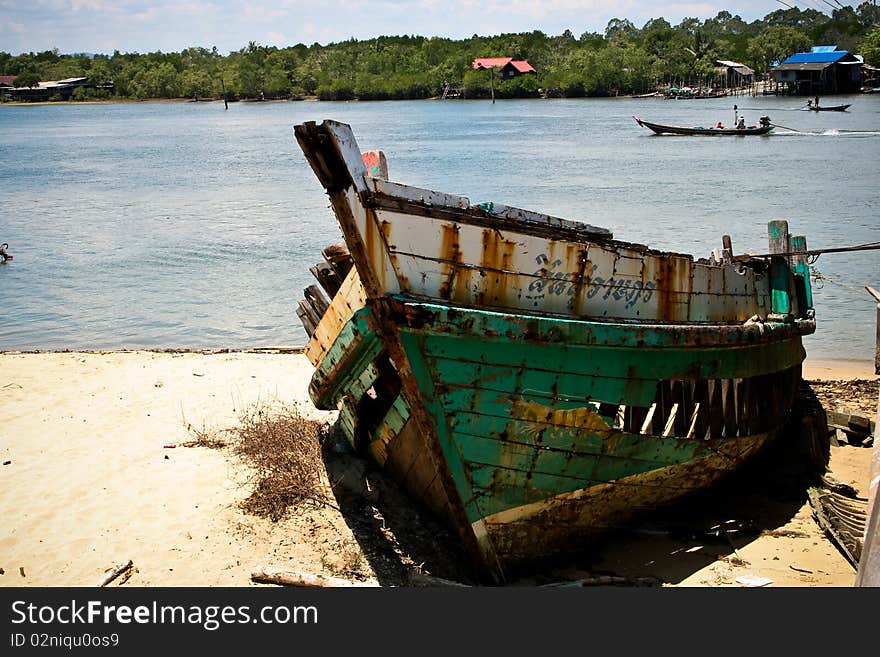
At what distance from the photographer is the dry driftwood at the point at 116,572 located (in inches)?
230

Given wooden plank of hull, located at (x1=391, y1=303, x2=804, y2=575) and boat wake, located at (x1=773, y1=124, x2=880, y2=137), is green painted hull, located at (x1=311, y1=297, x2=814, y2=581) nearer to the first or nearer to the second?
wooden plank of hull, located at (x1=391, y1=303, x2=804, y2=575)

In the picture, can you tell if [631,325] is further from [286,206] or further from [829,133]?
[829,133]

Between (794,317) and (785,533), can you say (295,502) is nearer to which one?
(785,533)

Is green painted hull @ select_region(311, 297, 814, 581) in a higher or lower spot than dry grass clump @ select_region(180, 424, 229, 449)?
higher

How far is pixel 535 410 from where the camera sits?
5.68m

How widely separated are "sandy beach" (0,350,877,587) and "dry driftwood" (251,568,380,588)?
0.39ft

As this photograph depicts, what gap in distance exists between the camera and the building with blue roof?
73.8 metres

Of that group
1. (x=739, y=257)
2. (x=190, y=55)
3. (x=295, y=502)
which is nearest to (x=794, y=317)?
(x=739, y=257)

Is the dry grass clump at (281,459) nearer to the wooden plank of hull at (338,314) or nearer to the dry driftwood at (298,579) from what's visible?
the dry driftwood at (298,579)

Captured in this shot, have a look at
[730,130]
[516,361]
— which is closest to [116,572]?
[516,361]

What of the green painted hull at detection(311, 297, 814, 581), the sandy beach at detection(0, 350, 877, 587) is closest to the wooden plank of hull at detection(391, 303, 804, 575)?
the green painted hull at detection(311, 297, 814, 581)

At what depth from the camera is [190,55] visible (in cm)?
14175

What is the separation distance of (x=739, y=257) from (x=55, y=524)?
19.0 ft

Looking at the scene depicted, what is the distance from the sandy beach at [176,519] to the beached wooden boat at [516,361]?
622 millimetres
